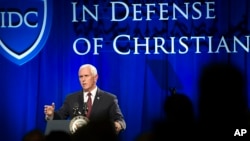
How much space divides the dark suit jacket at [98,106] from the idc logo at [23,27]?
87 centimetres

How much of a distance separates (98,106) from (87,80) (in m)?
0.36

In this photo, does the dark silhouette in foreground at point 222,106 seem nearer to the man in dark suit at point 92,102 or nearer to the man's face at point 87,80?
the man in dark suit at point 92,102

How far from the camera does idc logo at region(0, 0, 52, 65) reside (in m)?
5.93

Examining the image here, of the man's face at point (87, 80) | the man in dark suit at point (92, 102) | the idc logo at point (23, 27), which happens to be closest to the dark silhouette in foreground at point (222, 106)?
the man in dark suit at point (92, 102)

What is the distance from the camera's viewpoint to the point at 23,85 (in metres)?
5.95

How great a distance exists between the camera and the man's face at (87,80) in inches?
213

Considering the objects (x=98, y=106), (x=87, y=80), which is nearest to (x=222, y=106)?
(x=98, y=106)

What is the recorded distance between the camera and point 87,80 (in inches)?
213

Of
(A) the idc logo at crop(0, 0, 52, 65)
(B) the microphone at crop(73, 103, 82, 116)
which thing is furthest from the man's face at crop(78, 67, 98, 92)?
(A) the idc logo at crop(0, 0, 52, 65)

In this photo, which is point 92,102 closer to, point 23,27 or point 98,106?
point 98,106

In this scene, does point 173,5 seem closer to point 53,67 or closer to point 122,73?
point 122,73

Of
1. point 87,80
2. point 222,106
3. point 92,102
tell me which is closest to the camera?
point 222,106

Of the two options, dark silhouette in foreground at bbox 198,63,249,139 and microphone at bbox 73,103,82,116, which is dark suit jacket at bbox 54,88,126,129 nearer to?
microphone at bbox 73,103,82,116

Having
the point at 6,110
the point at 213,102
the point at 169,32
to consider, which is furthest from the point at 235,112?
the point at 6,110
